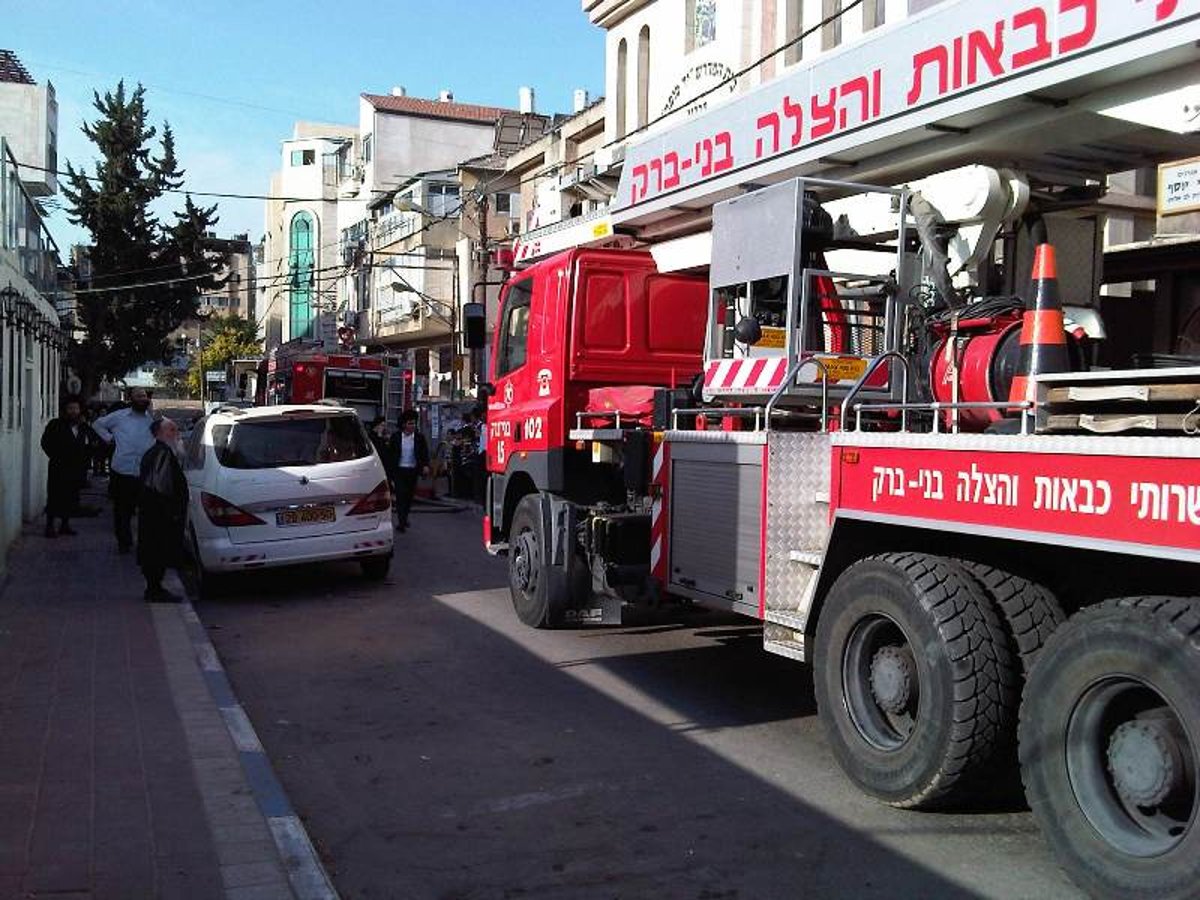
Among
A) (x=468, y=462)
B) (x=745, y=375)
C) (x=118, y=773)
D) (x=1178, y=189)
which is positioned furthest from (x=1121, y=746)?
(x=468, y=462)

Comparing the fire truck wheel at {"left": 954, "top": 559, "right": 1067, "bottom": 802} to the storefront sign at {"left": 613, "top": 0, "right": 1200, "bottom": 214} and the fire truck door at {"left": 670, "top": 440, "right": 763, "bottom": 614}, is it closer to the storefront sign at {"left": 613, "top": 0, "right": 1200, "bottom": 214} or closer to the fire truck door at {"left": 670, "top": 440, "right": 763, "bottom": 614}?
the fire truck door at {"left": 670, "top": 440, "right": 763, "bottom": 614}

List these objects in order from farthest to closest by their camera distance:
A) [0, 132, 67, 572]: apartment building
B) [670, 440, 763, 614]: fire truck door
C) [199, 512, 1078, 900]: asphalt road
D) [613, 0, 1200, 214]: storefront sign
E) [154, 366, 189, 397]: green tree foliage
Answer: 1. [154, 366, 189, 397]: green tree foliage
2. [0, 132, 67, 572]: apartment building
3. [670, 440, 763, 614]: fire truck door
4. [613, 0, 1200, 214]: storefront sign
5. [199, 512, 1078, 900]: asphalt road

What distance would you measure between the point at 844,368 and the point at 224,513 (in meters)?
6.36

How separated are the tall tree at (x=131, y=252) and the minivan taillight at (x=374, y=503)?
111 feet

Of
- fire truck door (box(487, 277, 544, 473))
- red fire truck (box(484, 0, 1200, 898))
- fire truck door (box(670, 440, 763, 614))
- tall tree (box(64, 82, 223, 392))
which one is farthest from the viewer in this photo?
tall tree (box(64, 82, 223, 392))

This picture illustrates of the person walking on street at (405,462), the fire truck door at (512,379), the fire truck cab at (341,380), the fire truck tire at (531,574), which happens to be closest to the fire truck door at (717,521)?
the fire truck tire at (531,574)

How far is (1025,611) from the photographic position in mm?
4508

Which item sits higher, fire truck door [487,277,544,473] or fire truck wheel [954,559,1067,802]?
fire truck door [487,277,544,473]

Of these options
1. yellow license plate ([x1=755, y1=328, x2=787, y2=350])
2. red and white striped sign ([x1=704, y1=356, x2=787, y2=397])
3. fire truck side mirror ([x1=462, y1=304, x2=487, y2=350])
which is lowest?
red and white striped sign ([x1=704, y1=356, x2=787, y2=397])

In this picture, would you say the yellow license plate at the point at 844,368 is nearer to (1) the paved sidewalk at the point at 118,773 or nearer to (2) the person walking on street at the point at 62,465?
(1) the paved sidewalk at the point at 118,773

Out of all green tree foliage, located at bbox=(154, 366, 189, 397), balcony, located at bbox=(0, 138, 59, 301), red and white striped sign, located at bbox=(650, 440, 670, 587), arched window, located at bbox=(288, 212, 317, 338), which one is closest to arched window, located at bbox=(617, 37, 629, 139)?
balcony, located at bbox=(0, 138, 59, 301)

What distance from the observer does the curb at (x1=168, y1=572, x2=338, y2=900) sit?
4.13m

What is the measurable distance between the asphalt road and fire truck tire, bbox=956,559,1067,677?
0.81 metres

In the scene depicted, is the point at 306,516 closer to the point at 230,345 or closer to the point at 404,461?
the point at 404,461
